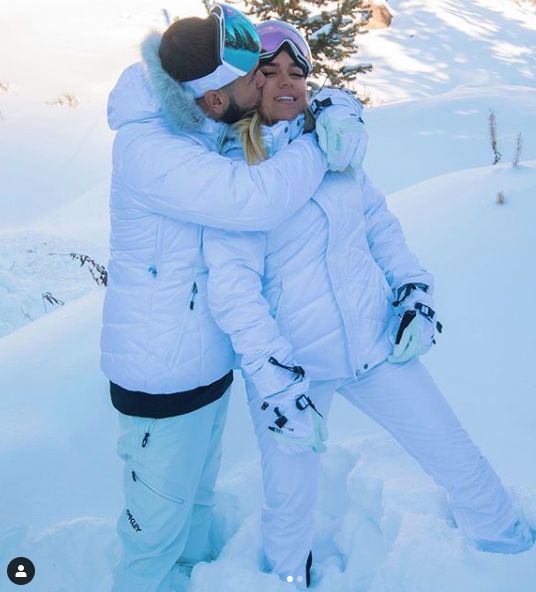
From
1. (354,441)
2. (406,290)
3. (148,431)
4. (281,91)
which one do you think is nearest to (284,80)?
(281,91)

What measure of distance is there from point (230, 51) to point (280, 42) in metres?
0.30

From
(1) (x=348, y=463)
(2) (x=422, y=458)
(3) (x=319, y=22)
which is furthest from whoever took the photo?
(3) (x=319, y=22)

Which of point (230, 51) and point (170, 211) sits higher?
point (230, 51)

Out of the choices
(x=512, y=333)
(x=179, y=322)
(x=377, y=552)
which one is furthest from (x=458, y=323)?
(x=179, y=322)

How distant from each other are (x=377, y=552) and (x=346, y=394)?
512 mm

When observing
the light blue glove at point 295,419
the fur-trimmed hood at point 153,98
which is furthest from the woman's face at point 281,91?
the light blue glove at point 295,419

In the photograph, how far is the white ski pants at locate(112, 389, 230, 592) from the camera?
6.33 ft

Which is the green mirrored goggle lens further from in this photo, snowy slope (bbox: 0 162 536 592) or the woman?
snowy slope (bbox: 0 162 536 592)

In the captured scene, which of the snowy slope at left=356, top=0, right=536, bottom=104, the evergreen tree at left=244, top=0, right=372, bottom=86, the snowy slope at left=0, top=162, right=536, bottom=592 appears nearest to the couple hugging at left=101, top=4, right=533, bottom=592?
the snowy slope at left=0, top=162, right=536, bottom=592

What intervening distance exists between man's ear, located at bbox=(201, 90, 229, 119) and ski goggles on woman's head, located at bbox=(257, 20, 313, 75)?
0.80 ft

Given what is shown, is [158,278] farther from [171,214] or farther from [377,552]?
[377,552]

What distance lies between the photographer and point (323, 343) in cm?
200

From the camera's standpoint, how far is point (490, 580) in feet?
6.48

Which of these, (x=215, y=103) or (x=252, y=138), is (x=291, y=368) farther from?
(x=215, y=103)
